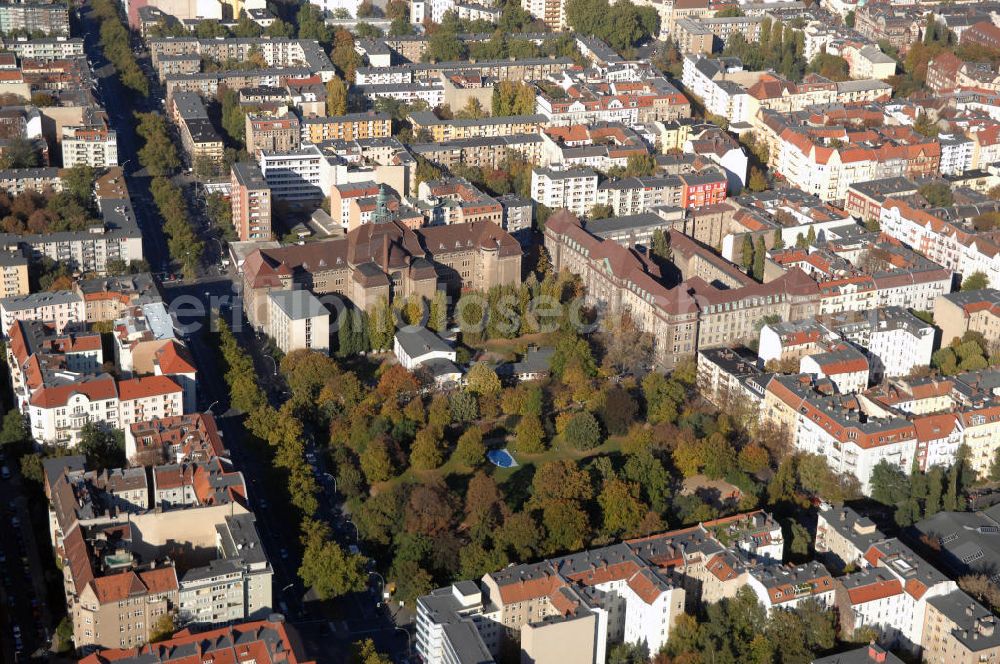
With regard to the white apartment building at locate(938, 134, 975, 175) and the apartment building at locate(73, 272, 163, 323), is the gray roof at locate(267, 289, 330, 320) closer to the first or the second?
the apartment building at locate(73, 272, 163, 323)

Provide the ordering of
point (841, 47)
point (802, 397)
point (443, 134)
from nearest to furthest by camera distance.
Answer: point (802, 397) → point (443, 134) → point (841, 47)

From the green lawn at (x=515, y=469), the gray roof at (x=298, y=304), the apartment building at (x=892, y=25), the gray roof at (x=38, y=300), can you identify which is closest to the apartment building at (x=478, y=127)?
the gray roof at (x=298, y=304)

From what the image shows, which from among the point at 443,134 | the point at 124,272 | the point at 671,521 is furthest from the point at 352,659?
the point at 443,134

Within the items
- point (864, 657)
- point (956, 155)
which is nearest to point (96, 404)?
point (864, 657)

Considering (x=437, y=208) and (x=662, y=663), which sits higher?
(x=437, y=208)

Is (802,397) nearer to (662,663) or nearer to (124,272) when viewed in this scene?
(662,663)

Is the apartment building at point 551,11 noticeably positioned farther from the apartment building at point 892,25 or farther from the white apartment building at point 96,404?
the white apartment building at point 96,404
